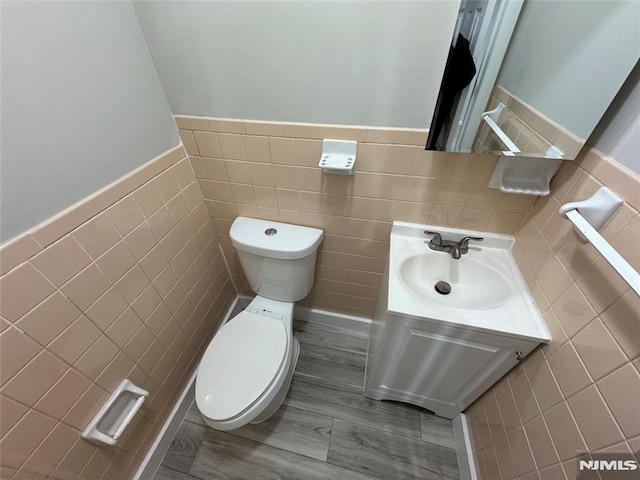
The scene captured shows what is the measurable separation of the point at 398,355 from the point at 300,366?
0.64m

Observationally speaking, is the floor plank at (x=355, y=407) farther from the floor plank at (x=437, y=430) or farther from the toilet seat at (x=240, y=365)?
the toilet seat at (x=240, y=365)

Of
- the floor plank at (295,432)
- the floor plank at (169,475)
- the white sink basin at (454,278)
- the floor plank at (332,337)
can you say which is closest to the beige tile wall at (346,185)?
the white sink basin at (454,278)

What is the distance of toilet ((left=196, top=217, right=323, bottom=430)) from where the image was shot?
2.98 ft

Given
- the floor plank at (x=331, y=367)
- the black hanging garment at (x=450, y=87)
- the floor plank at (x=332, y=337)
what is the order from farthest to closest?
the floor plank at (x=332, y=337) < the floor plank at (x=331, y=367) < the black hanging garment at (x=450, y=87)

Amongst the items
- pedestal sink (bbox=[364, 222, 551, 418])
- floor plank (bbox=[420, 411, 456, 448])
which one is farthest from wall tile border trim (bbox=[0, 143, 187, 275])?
floor plank (bbox=[420, 411, 456, 448])

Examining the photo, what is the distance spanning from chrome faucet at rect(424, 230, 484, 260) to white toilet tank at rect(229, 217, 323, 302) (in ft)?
1.47

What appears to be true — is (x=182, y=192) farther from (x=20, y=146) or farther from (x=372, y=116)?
(x=372, y=116)

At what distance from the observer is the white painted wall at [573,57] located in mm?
541

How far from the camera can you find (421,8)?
629mm

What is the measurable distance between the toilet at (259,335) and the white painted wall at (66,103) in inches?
20.1

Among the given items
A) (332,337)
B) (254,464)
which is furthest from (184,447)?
(332,337)

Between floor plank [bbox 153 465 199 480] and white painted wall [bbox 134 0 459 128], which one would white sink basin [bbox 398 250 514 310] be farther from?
floor plank [bbox 153 465 199 480]

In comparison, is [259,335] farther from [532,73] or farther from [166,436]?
[532,73]

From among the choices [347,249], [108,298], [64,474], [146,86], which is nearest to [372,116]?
[347,249]
